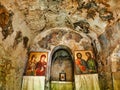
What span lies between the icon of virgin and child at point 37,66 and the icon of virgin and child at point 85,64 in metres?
1.71

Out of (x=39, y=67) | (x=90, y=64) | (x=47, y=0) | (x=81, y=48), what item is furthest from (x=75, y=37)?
(x=47, y=0)

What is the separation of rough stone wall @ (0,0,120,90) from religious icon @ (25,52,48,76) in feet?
1.02

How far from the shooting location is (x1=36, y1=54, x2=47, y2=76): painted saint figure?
9.56 m

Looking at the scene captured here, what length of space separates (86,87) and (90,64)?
1.23 m

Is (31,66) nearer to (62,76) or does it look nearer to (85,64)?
(62,76)

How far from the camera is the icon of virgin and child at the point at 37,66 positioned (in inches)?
377

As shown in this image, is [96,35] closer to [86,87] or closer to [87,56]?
[87,56]

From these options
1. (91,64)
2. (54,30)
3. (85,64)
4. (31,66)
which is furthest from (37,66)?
(91,64)

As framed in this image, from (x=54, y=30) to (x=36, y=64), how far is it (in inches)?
83.5

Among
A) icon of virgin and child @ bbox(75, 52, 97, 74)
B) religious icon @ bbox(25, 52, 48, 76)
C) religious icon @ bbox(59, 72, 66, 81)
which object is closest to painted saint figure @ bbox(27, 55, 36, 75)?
religious icon @ bbox(25, 52, 48, 76)

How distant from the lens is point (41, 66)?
31.9 feet

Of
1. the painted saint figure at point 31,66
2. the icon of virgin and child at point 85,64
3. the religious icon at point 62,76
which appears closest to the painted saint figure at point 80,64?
the icon of virgin and child at point 85,64

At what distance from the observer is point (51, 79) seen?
1007 centimetres

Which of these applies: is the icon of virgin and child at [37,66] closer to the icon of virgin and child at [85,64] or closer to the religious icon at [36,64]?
the religious icon at [36,64]
